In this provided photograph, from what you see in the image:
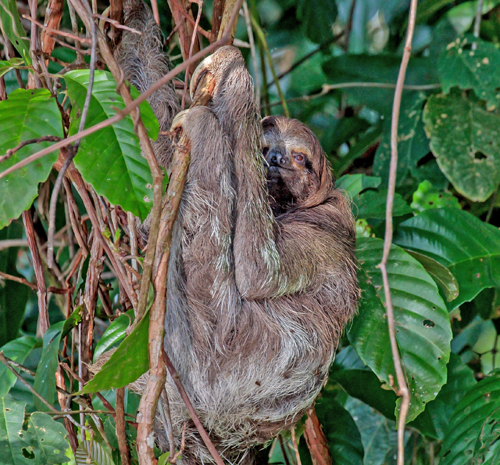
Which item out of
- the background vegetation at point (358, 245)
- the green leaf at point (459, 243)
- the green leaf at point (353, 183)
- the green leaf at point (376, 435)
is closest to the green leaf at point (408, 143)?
the background vegetation at point (358, 245)

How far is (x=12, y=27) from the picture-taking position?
2.20 metres

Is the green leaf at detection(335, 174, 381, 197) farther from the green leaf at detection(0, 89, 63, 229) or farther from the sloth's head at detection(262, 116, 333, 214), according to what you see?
the green leaf at detection(0, 89, 63, 229)

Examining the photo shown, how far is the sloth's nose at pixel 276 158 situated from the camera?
10.5ft

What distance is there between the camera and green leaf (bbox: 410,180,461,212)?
3930mm

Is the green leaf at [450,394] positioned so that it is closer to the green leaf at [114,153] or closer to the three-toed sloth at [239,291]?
the three-toed sloth at [239,291]

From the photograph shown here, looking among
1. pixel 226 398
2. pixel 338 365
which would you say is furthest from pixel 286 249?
pixel 338 365

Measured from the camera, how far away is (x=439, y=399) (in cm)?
359

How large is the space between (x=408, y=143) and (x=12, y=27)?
9.88ft

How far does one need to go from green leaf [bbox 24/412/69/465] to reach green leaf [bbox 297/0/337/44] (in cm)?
383

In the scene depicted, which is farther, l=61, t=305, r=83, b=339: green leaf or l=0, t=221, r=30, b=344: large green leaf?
l=0, t=221, r=30, b=344: large green leaf

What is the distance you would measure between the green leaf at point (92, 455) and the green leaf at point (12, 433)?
0.21m

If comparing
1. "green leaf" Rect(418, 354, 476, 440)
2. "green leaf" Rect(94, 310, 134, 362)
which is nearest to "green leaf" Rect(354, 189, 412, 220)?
"green leaf" Rect(418, 354, 476, 440)

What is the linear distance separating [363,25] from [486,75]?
2569 millimetres

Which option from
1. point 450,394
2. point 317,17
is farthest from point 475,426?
point 317,17
